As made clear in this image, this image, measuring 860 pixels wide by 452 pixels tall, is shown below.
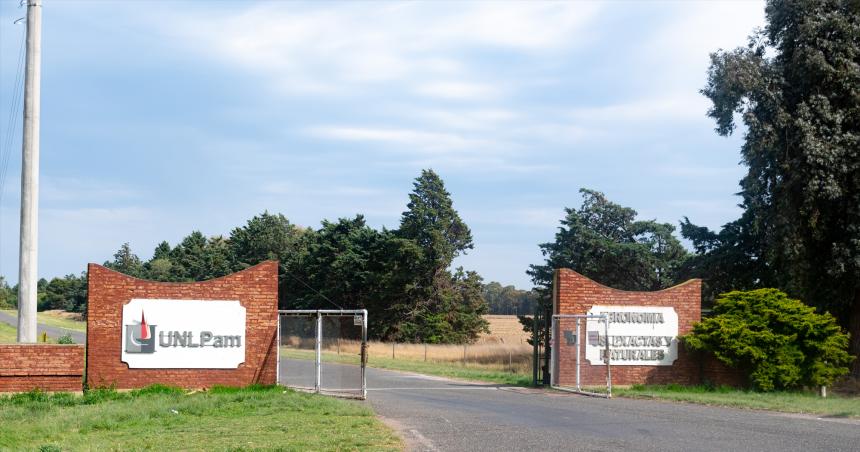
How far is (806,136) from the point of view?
26.4m

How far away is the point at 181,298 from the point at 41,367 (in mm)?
3420

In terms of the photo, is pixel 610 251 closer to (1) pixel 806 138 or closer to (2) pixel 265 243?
(1) pixel 806 138

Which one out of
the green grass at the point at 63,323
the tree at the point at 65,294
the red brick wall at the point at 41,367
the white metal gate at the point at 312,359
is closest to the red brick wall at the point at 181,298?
the red brick wall at the point at 41,367

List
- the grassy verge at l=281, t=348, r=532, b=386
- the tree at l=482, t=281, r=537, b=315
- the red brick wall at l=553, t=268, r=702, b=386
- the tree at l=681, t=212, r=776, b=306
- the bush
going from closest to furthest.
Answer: the grassy verge at l=281, t=348, r=532, b=386 → the bush → the red brick wall at l=553, t=268, r=702, b=386 → the tree at l=681, t=212, r=776, b=306 → the tree at l=482, t=281, r=537, b=315

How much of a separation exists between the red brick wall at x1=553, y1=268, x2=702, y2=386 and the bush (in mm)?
769

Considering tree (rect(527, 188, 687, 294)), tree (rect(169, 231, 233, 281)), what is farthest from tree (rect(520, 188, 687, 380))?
tree (rect(169, 231, 233, 281))

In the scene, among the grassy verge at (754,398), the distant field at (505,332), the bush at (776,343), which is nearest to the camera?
the grassy verge at (754,398)

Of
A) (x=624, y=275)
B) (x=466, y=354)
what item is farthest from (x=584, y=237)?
(x=466, y=354)

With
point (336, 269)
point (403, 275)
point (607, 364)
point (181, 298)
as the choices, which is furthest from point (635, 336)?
point (336, 269)

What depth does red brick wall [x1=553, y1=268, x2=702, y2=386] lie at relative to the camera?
81.5 feet

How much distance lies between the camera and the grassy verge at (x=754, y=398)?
19.7 meters

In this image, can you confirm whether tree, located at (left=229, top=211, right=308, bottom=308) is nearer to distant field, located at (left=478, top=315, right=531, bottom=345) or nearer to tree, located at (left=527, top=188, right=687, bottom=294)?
distant field, located at (left=478, top=315, right=531, bottom=345)

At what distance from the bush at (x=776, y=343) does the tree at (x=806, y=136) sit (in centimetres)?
298

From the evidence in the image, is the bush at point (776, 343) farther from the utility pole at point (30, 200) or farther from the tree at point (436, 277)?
the tree at point (436, 277)
